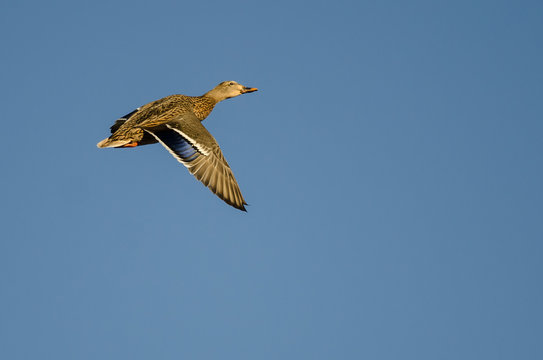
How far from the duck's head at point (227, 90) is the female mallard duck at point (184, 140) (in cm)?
152

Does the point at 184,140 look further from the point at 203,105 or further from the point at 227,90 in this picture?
the point at 227,90

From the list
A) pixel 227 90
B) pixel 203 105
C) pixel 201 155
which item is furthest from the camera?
pixel 227 90

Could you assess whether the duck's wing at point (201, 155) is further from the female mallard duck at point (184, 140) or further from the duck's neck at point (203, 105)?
the duck's neck at point (203, 105)

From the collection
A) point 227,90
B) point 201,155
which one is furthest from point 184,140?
point 227,90

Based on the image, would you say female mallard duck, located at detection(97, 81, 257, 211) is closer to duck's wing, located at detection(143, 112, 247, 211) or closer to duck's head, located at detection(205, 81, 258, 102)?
duck's wing, located at detection(143, 112, 247, 211)

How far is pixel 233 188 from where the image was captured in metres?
13.3

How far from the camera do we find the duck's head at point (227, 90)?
16891 mm

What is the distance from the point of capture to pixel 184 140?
43.6 feet

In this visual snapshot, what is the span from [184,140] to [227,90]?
410cm

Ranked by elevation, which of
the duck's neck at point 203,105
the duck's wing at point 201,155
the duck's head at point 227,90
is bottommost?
the duck's wing at point 201,155

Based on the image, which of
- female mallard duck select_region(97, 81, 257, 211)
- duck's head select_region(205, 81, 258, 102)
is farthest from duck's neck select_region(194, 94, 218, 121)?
female mallard duck select_region(97, 81, 257, 211)

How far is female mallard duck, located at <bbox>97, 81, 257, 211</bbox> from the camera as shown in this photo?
13.0 metres

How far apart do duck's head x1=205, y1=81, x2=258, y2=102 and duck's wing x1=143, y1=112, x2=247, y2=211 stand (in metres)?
3.09

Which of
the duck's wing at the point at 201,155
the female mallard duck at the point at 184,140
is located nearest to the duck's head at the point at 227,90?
the female mallard duck at the point at 184,140
